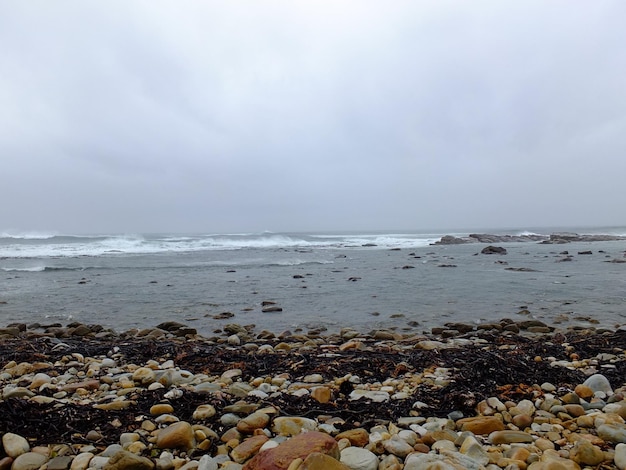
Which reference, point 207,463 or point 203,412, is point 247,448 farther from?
point 203,412

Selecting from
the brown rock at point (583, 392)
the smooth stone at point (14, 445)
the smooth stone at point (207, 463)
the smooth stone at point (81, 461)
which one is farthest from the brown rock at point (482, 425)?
the smooth stone at point (14, 445)

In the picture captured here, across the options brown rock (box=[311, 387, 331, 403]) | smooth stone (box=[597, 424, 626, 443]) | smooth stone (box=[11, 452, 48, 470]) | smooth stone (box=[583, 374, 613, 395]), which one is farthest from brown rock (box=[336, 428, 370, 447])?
smooth stone (box=[583, 374, 613, 395])

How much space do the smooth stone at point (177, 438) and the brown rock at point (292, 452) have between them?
60cm

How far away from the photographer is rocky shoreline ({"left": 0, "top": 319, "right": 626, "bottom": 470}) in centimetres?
241

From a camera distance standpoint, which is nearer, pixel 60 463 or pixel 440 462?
pixel 440 462

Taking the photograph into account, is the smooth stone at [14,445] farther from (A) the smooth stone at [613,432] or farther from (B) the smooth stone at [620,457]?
(A) the smooth stone at [613,432]

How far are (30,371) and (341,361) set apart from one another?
389cm

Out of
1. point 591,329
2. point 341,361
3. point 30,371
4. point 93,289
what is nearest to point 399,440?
point 341,361

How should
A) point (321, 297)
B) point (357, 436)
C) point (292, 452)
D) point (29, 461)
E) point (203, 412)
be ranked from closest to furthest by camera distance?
point (292, 452)
point (29, 461)
point (357, 436)
point (203, 412)
point (321, 297)

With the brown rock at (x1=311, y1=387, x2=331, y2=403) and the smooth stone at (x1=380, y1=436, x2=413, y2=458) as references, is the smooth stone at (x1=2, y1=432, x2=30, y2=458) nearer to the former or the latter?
the brown rock at (x1=311, y1=387, x2=331, y2=403)

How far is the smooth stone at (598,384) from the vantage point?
3.48 metres

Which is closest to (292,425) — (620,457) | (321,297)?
(620,457)

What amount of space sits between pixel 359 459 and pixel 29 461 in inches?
84.4

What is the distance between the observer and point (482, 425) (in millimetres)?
2820
